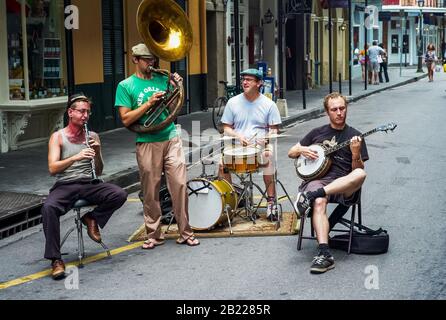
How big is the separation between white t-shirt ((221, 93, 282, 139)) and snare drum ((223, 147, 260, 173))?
0.44 m

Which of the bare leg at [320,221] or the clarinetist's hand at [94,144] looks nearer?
the bare leg at [320,221]

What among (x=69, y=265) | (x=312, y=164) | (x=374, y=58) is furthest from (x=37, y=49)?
(x=374, y=58)

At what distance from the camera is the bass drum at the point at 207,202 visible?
7.97 meters

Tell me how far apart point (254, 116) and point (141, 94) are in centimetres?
142

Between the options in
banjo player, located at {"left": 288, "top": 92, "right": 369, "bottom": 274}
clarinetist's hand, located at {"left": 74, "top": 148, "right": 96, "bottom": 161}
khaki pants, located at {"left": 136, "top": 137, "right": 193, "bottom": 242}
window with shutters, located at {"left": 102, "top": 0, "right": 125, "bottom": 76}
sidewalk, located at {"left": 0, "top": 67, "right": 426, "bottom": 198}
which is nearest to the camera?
banjo player, located at {"left": 288, "top": 92, "right": 369, "bottom": 274}

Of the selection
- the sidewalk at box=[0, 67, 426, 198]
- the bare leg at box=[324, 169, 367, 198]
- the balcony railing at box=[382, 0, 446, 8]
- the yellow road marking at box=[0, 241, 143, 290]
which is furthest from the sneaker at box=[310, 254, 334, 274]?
the balcony railing at box=[382, 0, 446, 8]

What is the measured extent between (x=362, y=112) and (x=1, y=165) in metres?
12.1

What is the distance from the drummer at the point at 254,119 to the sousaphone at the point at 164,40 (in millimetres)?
785

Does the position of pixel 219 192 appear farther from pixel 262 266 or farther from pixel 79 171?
pixel 79 171

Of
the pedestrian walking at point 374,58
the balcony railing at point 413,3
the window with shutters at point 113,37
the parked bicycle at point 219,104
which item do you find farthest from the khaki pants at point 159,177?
the balcony railing at point 413,3

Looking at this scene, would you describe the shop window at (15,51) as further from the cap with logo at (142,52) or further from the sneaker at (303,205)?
the sneaker at (303,205)

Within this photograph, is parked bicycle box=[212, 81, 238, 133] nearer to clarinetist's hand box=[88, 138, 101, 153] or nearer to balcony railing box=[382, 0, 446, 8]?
clarinetist's hand box=[88, 138, 101, 153]

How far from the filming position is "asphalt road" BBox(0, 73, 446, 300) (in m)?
6.18

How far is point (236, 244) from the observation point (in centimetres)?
776
